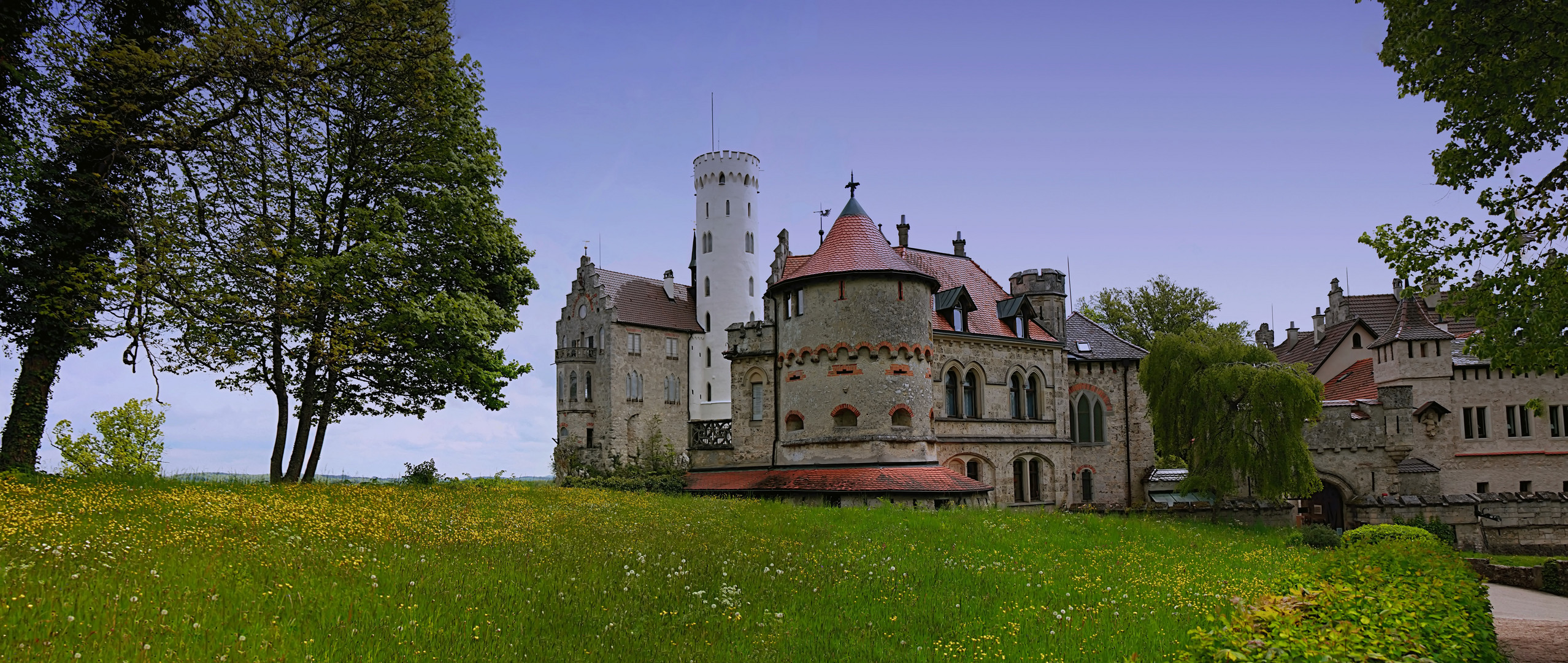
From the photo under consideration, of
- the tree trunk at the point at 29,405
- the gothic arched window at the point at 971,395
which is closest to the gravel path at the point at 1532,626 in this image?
the gothic arched window at the point at 971,395

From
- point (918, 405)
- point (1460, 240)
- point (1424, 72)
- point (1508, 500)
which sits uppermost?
point (1424, 72)

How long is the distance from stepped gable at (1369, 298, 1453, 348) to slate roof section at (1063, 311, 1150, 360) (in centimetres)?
1160

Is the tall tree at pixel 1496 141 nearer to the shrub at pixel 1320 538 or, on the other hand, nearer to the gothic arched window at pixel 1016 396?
the shrub at pixel 1320 538

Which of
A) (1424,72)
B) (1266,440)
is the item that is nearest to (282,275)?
(1424,72)

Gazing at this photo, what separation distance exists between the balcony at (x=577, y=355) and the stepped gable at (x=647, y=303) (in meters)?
2.74

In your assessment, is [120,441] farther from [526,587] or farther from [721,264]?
[721,264]

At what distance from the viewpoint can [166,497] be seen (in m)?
14.9

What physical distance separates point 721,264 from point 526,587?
2027 inches

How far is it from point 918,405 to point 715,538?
1602cm

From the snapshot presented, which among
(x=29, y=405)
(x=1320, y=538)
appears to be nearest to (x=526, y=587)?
(x=29, y=405)

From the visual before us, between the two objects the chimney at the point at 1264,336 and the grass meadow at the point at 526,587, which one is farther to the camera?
the chimney at the point at 1264,336

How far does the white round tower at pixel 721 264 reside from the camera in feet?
195

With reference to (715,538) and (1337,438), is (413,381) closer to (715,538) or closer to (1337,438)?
(715,538)

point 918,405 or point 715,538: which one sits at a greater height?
point 918,405
